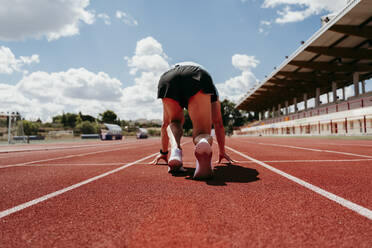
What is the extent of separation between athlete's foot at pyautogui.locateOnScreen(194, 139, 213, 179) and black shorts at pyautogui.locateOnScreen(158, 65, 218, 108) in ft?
Result: 2.21

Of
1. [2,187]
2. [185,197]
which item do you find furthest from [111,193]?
[2,187]

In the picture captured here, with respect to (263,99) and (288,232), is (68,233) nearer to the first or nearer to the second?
(288,232)

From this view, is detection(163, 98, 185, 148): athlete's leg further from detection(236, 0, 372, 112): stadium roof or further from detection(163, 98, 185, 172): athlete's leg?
detection(236, 0, 372, 112): stadium roof

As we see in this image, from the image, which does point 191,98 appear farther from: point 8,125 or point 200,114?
point 8,125

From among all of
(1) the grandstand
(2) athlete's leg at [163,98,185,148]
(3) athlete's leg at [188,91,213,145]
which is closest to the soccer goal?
(2) athlete's leg at [163,98,185,148]

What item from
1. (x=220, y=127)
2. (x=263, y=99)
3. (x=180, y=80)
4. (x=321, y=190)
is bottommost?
(x=321, y=190)

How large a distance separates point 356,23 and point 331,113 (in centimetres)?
838

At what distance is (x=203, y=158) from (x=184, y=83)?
37.7 inches

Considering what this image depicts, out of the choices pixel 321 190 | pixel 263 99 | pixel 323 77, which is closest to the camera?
pixel 321 190

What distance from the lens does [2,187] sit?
7.89 ft

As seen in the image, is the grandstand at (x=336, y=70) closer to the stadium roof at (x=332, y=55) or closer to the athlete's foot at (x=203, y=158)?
the stadium roof at (x=332, y=55)

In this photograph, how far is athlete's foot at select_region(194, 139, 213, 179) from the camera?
91.4 inches

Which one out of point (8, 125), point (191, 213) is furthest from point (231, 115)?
point (191, 213)

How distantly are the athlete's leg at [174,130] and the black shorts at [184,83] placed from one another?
11cm
